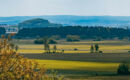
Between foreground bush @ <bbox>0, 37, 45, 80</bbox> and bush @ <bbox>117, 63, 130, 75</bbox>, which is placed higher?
A: foreground bush @ <bbox>0, 37, 45, 80</bbox>

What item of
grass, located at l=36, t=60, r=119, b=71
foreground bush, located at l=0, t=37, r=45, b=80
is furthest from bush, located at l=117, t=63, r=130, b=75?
foreground bush, located at l=0, t=37, r=45, b=80

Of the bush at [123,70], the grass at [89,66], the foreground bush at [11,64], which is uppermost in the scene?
the foreground bush at [11,64]

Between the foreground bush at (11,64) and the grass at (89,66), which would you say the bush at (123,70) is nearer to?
the grass at (89,66)

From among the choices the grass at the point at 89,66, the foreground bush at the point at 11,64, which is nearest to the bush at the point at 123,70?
the grass at the point at 89,66

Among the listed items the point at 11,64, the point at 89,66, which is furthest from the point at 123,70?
the point at 11,64

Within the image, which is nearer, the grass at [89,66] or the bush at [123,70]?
the bush at [123,70]

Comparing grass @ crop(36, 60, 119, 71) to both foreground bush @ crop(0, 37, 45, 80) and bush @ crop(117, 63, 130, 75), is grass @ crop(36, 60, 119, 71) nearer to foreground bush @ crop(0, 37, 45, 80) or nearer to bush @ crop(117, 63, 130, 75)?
bush @ crop(117, 63, 130, 75)

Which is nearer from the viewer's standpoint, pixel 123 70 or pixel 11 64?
pixel 11 64

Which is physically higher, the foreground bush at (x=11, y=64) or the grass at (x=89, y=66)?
the foreground bush at (x=11, y=64)

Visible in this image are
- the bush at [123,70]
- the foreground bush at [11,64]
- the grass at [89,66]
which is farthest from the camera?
the grass at [89,66]

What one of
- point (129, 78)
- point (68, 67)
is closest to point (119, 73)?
point (129, 78)

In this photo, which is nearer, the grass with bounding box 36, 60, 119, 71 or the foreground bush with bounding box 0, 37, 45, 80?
the foreground bush with bounding box 0, 37, 45, 80

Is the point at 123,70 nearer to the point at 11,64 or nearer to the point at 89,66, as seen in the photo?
the point at 89,66

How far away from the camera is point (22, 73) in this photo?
31.5 meters
